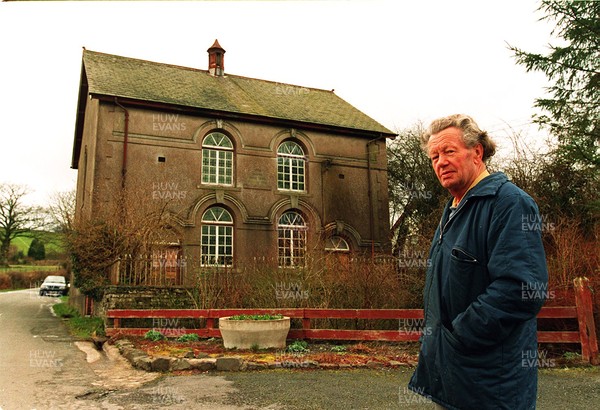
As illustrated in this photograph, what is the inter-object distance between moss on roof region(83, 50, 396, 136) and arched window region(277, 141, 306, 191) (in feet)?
4.20

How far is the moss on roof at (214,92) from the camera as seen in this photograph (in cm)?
1956

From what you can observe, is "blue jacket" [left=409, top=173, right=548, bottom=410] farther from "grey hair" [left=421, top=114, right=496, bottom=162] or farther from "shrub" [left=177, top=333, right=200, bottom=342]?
"shrub" [left=177, top=333, right=200, bottom=342]

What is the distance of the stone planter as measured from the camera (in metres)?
9.47

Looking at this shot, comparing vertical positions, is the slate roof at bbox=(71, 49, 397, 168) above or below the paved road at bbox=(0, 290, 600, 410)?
above

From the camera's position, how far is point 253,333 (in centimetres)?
948

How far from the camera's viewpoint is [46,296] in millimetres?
35438

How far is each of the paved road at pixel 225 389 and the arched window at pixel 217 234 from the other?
9.99 metres

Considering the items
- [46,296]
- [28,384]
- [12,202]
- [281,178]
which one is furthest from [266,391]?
[12,202]

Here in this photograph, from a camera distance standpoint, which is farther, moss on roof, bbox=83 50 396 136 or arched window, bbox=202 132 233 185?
arched window, bbox=202 132 233 185

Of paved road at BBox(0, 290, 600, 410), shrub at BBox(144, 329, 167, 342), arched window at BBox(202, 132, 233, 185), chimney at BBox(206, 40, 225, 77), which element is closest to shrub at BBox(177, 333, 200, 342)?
shrub at BBox(144, 329, 167, 342)

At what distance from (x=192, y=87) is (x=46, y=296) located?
72.9 ft

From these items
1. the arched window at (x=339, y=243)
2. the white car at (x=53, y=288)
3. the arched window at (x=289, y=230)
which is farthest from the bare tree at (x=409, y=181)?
the white car at (x=53, y=288)

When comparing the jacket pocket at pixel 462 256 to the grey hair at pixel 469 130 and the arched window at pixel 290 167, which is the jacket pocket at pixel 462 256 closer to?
the grey hair at pixel 469 130

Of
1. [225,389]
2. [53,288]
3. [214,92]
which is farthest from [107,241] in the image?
[53,288]
